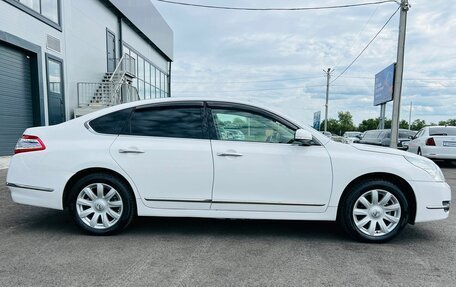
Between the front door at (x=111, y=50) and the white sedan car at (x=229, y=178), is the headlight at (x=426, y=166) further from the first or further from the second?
the front door at (x=111, y=50)

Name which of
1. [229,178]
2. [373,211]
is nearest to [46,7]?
[229,178]

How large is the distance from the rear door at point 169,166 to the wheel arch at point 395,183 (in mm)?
1600

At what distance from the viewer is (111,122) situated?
407 centimetres

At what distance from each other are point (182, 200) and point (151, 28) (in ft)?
78.7

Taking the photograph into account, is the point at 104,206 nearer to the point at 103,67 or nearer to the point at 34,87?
the point at 34,87

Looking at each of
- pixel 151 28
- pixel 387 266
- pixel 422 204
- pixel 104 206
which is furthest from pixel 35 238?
pixel 151 28

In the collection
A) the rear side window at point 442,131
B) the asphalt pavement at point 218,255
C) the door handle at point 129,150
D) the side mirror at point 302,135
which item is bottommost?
the asphalt pavement at point 218,255

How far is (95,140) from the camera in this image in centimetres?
397

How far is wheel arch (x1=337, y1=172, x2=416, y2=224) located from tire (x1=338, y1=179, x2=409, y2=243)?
0.04m

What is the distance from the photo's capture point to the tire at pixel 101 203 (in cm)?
389

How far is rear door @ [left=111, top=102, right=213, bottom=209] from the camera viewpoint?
12.6 feet

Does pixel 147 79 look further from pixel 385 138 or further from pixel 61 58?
pixel 385 138

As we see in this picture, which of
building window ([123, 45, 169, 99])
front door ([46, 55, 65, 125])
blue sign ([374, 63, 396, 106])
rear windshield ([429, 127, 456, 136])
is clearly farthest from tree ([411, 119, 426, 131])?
front door ([46, 55, 65, 125])

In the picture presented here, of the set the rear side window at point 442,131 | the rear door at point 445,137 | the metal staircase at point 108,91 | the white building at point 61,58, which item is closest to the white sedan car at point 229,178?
the white building at point 61,58
